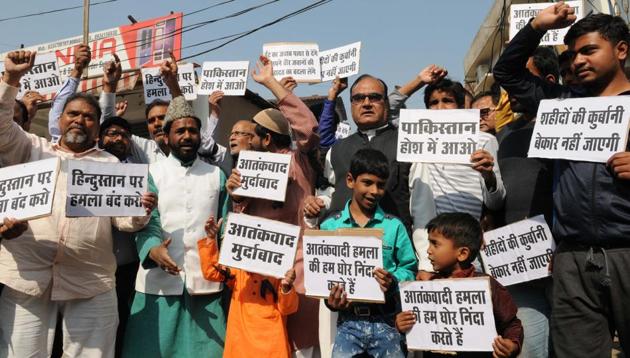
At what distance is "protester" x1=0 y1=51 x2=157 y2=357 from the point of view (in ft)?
12.9

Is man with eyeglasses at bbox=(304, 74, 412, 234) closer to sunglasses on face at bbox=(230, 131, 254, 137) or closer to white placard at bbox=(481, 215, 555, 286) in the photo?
white placard at bbox=(481, 215, 555, 286)

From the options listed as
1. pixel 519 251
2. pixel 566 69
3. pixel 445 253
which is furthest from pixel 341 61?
pixel 445 253

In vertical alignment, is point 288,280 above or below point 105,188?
below

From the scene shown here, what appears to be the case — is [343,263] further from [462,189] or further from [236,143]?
[236,143]

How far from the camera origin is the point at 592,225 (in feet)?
10.5

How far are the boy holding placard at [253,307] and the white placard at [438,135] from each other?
118 cm

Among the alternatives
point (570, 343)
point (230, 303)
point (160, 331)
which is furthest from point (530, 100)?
point (160, 331)

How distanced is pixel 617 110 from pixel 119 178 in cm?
314

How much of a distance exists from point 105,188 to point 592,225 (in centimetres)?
304

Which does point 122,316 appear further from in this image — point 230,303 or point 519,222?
point 519,222

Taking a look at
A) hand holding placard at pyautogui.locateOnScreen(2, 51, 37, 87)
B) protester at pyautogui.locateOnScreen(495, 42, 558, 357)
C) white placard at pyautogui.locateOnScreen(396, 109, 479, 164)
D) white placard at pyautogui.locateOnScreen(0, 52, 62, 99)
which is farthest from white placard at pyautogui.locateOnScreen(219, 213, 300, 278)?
white placard at pyautogui.locateOnScreen(0, 52, 62, 99)

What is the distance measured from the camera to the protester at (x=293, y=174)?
172 inches

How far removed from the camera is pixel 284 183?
171 inches

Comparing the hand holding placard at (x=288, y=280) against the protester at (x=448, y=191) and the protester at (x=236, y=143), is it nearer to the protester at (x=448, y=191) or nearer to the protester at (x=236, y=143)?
the protester at (x=448, y=191)
